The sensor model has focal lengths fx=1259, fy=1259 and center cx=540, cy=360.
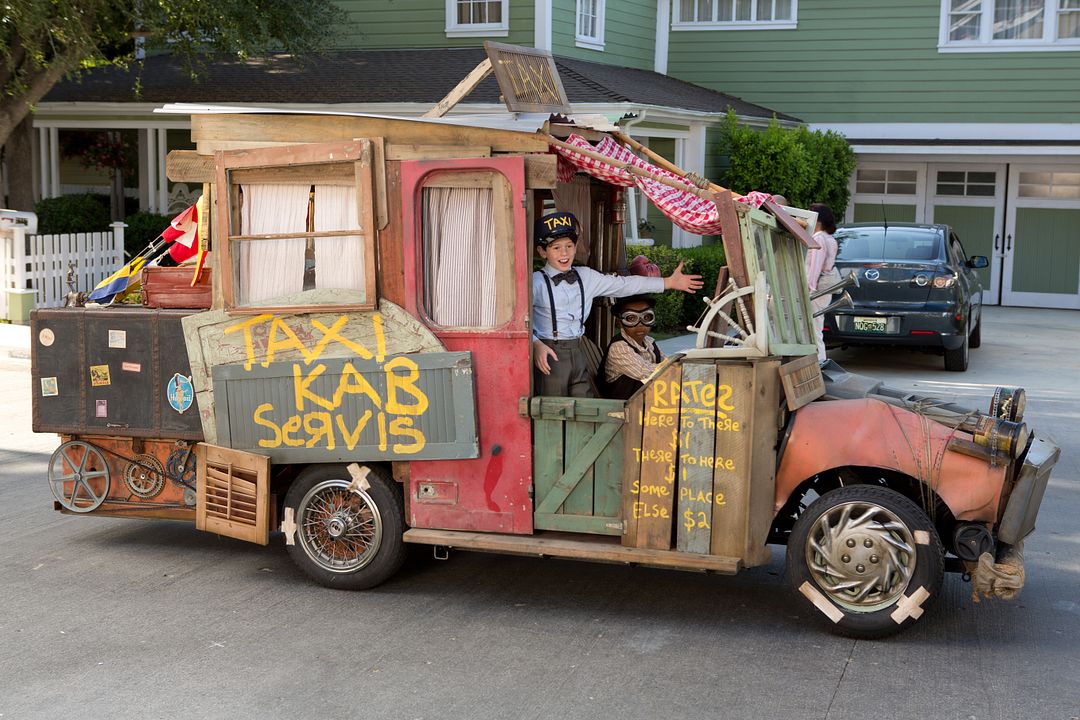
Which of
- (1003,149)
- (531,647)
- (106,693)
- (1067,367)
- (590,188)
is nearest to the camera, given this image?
(106,693)

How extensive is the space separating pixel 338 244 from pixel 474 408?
1030 millimetres

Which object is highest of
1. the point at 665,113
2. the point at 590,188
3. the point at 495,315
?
the point at 665,113

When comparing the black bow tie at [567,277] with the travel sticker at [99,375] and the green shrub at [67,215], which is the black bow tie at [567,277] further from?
the green shrub at [67,215]

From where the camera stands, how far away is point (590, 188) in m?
7.36

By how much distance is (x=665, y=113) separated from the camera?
18.9 meters

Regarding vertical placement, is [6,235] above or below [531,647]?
above

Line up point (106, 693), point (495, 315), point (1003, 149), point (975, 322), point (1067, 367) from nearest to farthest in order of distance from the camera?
1. point (106, 693)
2. point (495, 315)
3. point (1067, 367)
4. point (975, 322)
5. point (1003, 149)

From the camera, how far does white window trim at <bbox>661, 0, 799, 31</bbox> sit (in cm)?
2252

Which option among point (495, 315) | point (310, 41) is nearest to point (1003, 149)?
point (310, 41)

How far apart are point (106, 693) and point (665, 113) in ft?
50.1

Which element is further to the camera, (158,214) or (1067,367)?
(158,214)

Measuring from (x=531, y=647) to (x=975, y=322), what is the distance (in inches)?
480

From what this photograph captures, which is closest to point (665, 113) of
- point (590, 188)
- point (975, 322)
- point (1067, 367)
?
point (975, 322)

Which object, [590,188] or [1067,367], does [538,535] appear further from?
[1067,367]
